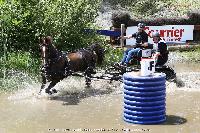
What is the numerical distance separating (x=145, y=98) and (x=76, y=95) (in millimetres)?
3834

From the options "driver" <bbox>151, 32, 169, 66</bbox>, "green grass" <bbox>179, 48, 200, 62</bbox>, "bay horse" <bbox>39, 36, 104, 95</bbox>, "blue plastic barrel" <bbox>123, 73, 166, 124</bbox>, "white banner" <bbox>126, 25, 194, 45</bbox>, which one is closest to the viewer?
"blue plastic barrel" <bbox>123, 73, 166, 124</bbox>

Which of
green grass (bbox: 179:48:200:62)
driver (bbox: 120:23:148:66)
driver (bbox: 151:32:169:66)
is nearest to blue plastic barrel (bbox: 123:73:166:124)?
driver (bbox: 151:32:169:66)

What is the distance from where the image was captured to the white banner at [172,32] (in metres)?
23.0

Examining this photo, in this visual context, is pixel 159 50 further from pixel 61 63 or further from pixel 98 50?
pixel 61 63

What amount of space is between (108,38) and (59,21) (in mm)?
5358

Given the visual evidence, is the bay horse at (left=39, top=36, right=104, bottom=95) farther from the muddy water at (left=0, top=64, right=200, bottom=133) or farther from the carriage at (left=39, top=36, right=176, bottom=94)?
the muddy water at (left=0, top=64, right=200, bottom=133)

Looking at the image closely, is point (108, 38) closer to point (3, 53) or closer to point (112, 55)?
point (112, 55)

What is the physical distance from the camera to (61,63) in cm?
1478

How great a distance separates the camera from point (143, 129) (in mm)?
11492

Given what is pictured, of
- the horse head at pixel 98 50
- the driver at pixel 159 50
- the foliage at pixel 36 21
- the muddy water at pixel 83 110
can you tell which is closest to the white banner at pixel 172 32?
the foliage at pixel 36 21

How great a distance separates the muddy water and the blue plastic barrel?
202 millimetres

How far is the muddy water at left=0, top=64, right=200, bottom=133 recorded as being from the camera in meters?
11.6

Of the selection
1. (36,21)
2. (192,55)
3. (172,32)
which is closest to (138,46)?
(36,21)

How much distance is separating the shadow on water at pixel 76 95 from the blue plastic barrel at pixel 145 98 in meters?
2.68
